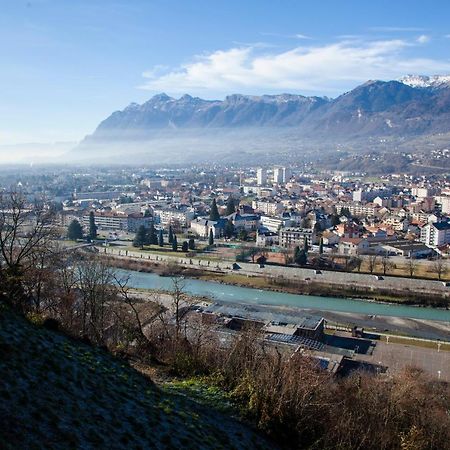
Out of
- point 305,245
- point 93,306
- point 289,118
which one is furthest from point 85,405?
point 289,118

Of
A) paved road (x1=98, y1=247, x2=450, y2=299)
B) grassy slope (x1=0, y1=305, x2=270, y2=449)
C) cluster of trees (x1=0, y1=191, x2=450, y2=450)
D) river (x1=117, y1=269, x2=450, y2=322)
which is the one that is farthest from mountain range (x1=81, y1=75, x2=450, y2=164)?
grassy slope (x1=0, y1=305, x2=270, y2=449)

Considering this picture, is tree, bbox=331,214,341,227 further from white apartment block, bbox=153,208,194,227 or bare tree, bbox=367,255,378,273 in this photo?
white apartment block, bbox=153,208,194,227

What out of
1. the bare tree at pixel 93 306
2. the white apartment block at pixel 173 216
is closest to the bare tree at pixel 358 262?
the bare tree at pixel 93 306

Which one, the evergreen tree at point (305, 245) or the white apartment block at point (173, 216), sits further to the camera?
the white apartment block at point (173, 216)

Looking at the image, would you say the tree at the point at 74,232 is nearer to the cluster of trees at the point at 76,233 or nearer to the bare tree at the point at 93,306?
the cluster of trees at the point at 76,233

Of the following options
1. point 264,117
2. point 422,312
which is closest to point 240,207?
point 422,312
